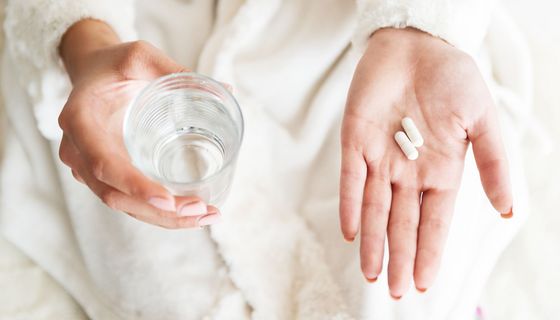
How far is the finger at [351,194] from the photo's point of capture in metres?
0.76

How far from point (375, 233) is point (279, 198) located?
23 cm

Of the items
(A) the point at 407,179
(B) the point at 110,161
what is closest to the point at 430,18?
(A) the point at 407,179

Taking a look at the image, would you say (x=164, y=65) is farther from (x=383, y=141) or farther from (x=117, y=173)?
(x=383, y=141)

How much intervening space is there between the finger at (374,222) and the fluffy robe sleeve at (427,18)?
23cm

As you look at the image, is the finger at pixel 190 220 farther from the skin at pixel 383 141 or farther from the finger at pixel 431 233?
the finger at pixel 431 233

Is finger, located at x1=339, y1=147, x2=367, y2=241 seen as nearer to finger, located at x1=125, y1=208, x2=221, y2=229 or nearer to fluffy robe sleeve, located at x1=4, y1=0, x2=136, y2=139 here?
finger, located at x1=125, y1=208, x2=221, y2=229

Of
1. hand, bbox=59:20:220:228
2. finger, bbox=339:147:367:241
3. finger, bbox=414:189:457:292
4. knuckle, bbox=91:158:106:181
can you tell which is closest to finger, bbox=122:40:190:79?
hand, bbox=59:20:220:228

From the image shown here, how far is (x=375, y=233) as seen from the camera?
29.6 inches

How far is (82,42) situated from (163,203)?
1.11ft

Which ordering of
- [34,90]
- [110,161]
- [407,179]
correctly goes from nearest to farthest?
[110,161] < [407,179] < [34,90]

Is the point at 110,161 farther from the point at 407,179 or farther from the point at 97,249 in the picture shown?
the point at 407,179

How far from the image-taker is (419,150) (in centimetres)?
81

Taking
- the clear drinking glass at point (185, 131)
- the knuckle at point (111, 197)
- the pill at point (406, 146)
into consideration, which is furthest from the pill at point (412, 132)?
the knuckle at point (111, 197)

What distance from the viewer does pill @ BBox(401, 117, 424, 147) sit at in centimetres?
80
